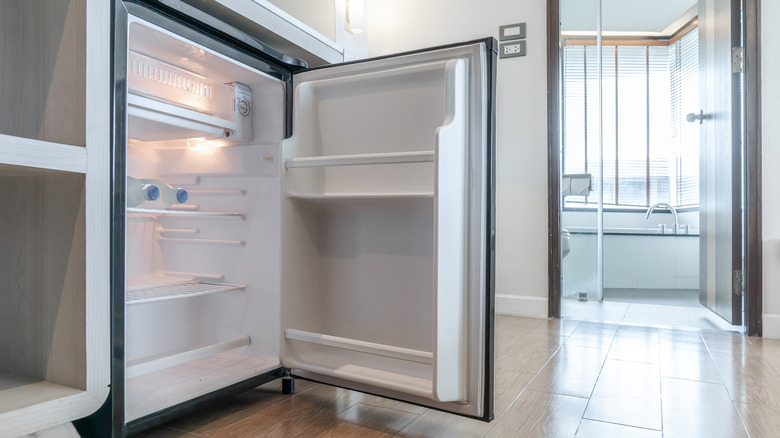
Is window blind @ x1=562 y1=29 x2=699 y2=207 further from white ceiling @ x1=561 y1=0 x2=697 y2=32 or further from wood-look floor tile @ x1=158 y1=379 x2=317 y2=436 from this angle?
wood-look floor tile @ x1=158 y1=379 x2=317 y2=436

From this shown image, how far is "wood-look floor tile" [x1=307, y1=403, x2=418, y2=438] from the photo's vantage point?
1.26 metres

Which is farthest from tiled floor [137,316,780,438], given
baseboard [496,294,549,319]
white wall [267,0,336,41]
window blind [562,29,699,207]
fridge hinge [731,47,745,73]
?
window blind [562,29,699,207]

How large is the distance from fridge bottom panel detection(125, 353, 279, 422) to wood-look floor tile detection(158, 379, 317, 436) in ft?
0.29

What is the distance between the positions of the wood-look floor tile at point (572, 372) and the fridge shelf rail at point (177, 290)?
1.04 metres

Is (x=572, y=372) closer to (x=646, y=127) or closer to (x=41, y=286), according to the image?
(x=41, y=286)

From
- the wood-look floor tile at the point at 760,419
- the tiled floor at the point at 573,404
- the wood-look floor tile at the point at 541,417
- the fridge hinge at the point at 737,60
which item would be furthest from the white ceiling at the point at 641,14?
the wood-look floor tile at the point at 541,417

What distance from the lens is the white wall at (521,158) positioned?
291cm

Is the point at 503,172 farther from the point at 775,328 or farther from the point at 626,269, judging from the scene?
the point at 626,269

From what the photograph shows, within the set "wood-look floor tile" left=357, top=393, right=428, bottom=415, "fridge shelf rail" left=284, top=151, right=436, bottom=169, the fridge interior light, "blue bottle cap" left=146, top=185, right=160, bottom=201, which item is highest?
the fridge interior light

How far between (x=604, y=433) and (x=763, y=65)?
2.13 metres

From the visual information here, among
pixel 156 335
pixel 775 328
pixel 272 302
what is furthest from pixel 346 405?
pixel 775 328

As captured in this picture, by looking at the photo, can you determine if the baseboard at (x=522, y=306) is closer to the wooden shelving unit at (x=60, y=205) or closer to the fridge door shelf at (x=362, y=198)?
the fridge door shelf at (x=362, y=198)

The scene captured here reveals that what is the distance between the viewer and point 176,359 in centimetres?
133

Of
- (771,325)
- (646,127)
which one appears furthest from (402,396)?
(646,127)
